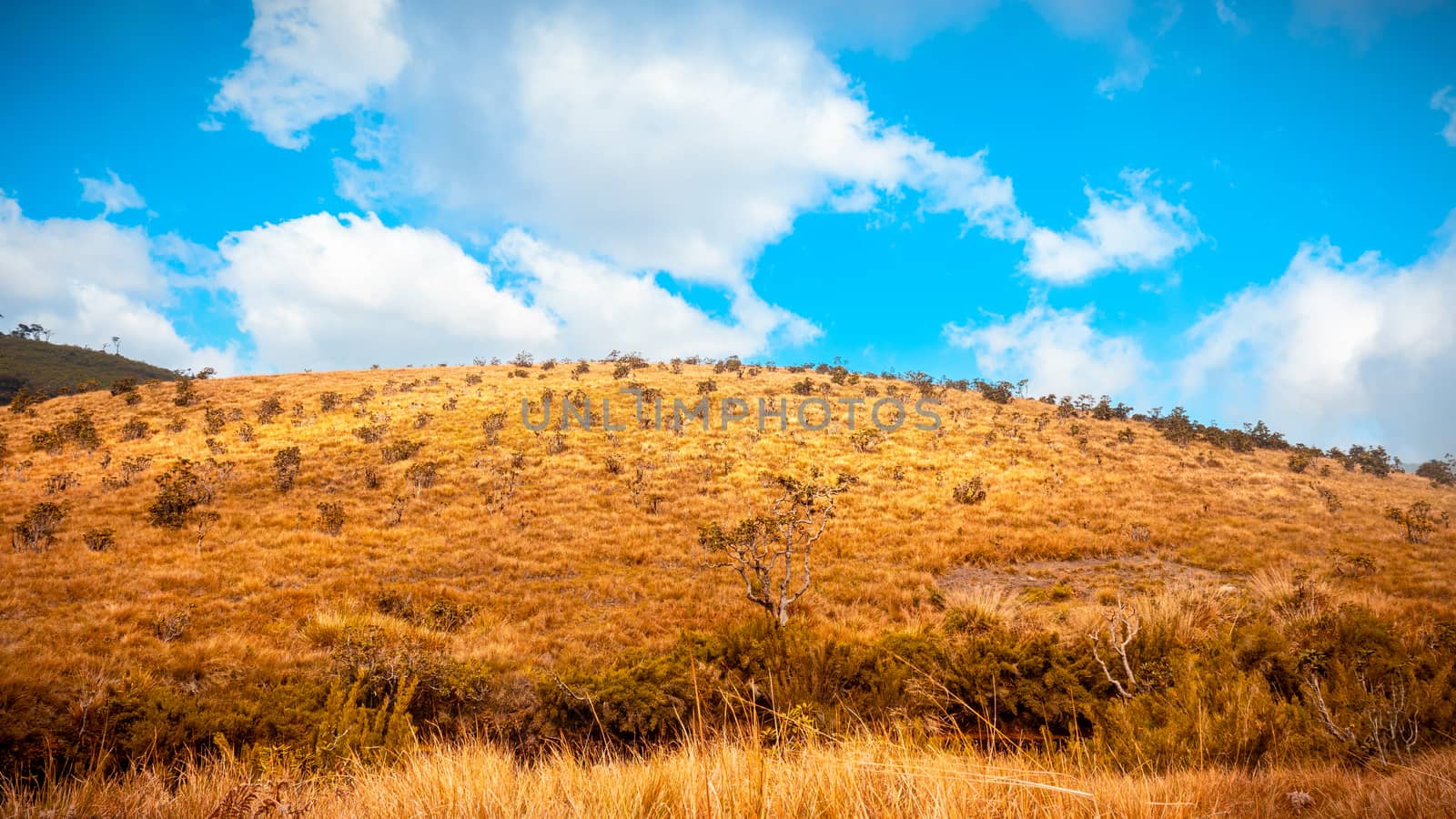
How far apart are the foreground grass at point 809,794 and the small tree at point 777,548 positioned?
6.48 meters

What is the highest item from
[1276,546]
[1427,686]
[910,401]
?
[910,401]

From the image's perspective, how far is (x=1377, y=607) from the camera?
9625 millimetres

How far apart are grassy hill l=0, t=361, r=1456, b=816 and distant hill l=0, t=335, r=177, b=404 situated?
5005 cm

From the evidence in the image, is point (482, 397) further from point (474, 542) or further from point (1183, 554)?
point (1183, 554)

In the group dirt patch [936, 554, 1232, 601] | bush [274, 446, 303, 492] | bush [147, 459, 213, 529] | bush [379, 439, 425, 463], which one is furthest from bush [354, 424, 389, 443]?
dirt patch [936, 554, 1232, 601]

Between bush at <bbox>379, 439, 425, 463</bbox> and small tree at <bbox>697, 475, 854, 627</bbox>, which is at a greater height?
bush at <bbox>379, 439, 425, 463</bbox>

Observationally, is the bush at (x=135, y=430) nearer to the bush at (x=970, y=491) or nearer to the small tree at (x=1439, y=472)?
the bush at (x=970, y=491)

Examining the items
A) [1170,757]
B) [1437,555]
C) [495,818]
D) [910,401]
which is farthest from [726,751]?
[910,401]

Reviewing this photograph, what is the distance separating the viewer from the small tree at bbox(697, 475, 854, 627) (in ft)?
33.9

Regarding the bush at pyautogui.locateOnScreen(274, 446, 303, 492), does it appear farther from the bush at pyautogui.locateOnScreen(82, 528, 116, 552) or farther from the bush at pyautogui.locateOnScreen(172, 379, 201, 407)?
the bush at pyautogui.locateOnScreen(172, 379, 201, 407)

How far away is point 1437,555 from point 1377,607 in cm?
1103

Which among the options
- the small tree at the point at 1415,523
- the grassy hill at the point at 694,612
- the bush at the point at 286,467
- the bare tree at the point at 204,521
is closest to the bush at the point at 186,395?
the grassy hill at the point at 694,612

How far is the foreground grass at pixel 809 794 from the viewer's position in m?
2.24

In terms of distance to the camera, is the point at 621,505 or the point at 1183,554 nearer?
the point at 1183,554
